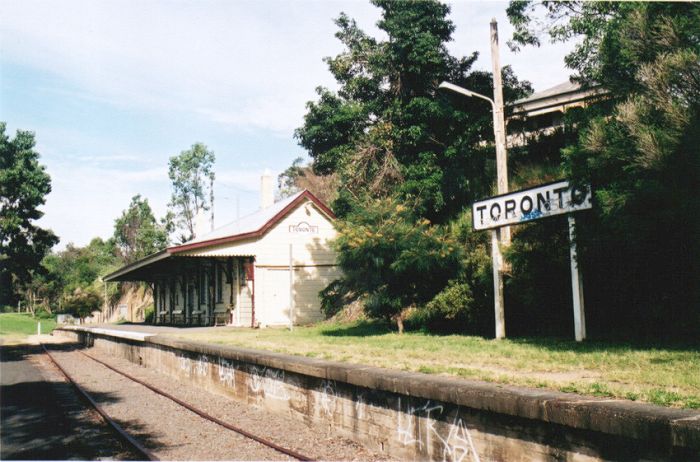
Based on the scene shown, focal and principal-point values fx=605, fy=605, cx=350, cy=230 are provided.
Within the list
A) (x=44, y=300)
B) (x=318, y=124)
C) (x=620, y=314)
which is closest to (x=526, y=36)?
(x=620, y=314)

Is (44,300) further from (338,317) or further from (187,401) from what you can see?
(187,401)

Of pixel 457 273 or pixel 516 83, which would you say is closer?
pixel 457 273

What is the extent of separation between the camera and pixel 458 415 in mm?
5664

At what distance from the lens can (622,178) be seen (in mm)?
8445

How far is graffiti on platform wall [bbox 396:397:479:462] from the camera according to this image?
5578 mm

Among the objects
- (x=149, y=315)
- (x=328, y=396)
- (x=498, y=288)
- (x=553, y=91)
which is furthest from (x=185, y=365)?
(x=149, y=315)

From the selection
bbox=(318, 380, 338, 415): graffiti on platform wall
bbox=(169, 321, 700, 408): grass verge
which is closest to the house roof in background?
bbox=(169, 321, 700, 408): grass verge

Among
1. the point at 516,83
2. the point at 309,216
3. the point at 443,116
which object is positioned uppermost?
the point at 516,83

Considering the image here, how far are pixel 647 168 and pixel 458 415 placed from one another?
427 cm

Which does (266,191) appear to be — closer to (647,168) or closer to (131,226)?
(647,168)

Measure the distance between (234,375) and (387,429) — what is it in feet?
16.2

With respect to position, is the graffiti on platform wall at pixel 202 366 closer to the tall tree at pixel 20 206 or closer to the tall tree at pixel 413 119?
the tall tree at pixel 413 119

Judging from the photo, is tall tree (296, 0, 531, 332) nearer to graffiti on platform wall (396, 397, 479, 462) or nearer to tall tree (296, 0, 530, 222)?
tall tree (296, 0, 530, 222)

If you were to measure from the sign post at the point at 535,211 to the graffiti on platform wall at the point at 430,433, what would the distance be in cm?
467
